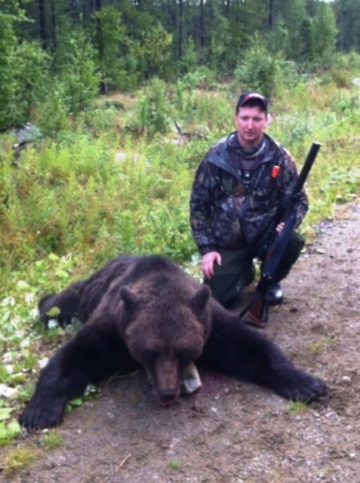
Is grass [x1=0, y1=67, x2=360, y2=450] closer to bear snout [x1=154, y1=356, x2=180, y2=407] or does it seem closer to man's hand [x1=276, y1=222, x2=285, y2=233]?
bear snout [x1=154, y1=356, x2=180, y2=407]

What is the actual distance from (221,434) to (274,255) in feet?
6.41

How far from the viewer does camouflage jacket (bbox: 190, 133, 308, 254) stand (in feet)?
17.5

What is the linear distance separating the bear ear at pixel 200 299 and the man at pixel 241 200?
1.45 metres

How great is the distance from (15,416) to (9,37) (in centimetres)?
1059

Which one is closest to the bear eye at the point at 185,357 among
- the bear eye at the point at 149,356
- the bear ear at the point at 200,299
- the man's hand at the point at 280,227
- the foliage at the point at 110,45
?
the bear eye at the point at 149,356

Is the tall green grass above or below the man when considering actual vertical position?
below

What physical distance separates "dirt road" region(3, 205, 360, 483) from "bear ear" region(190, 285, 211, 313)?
0.59 metres

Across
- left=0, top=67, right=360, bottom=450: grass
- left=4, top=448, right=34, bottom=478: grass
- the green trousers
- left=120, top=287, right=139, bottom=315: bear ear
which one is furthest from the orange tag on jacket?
left=4, top=448, right=34, bottom=478: grass

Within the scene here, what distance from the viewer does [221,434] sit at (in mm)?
3686

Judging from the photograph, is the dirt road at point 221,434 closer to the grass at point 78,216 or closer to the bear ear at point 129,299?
the grass at point 78,216

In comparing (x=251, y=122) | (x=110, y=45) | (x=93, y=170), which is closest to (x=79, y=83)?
(x=93, y=170)

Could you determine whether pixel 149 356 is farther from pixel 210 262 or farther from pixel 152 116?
pixel 152 116

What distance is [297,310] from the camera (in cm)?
546

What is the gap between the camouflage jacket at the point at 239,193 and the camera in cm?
532
